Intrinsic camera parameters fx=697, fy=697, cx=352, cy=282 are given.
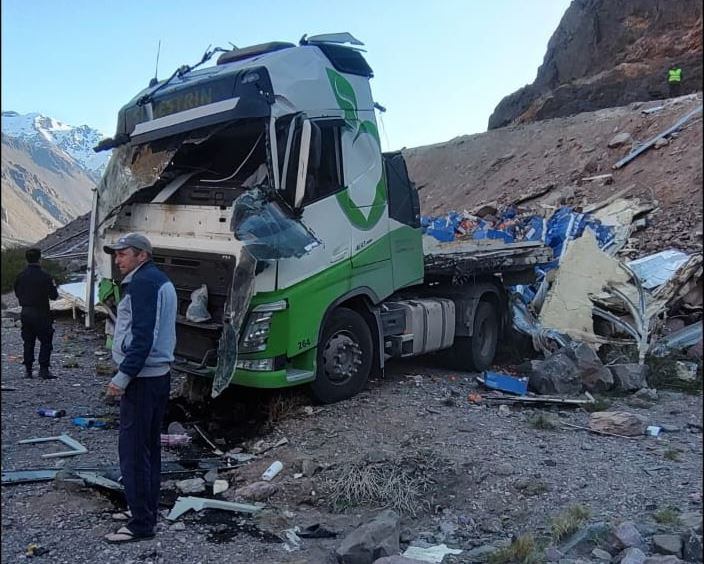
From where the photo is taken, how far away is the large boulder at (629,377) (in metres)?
7.43

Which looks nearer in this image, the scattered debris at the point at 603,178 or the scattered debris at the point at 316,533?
the scattered debris at the point at 316,533

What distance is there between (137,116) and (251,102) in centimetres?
141

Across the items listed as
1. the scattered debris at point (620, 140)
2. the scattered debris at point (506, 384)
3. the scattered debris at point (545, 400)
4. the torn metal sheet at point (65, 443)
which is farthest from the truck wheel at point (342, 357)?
the scattered debris at point (620, 140)

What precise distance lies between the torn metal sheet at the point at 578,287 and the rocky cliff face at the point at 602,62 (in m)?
21.7

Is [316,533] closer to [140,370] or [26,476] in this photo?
[140,370]

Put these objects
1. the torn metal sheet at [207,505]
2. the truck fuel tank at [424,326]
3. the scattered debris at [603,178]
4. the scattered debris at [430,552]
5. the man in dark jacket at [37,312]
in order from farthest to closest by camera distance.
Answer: the scattered debris at [603,178] < the truck fuel tank at [424,326] < the man in dark jacket at [37,312] < the torn metal sheet at [207,505] < the scattered debris at [430,552]

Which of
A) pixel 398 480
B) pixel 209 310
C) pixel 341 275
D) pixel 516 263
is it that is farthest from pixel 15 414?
pixel 516 263

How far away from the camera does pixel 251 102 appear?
17.7 feet

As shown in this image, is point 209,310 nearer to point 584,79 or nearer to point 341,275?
point 341,275

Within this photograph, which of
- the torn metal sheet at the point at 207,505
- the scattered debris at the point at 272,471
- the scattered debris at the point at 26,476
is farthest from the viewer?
the scattered debris at the point at 272,471

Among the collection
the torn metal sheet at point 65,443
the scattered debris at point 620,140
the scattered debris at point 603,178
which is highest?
the scattered debris at point 620,140

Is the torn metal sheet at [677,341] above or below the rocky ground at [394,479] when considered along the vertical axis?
above

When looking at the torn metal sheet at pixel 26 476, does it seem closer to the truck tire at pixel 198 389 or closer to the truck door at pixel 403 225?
the truck tire at pixel 198 389

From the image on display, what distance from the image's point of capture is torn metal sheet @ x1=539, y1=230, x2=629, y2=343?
933 centimetres
